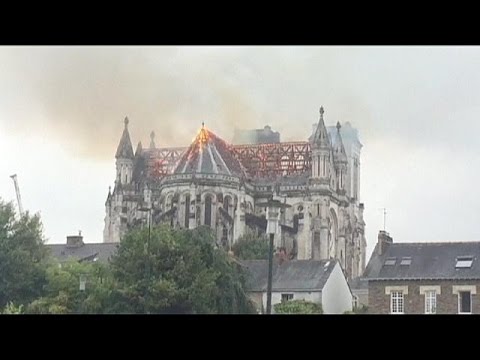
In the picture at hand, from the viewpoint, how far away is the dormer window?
7.21 meters

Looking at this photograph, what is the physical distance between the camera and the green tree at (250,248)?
797cm

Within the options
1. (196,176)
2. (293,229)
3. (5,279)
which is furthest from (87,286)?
(293,229)

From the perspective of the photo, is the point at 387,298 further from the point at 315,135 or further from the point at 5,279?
the point at 5,279

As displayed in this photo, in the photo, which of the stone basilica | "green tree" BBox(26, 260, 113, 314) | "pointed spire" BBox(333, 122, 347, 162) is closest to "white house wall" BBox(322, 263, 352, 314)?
the stone basilica

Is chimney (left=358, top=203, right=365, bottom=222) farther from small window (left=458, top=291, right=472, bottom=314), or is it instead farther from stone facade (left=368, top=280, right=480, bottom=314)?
small window (left=458, top=291, right=472, bottom=314)

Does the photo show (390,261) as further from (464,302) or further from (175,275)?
(175,275)

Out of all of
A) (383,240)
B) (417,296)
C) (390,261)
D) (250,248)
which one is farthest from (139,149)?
(417,296)

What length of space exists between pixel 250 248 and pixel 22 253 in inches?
80.6

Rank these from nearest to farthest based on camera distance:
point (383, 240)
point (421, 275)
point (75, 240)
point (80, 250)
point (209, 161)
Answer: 1. point (383, 240)
2. point (75, 240)
3. point (421, 275)
4. point (80, 250)
5. point (209, 161)

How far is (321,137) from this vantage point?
8.02 m
